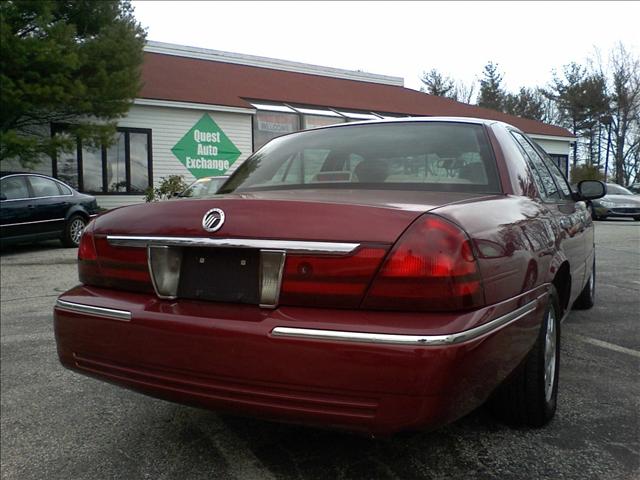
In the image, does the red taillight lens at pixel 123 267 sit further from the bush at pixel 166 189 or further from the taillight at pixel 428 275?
the bush at pixel 166 189

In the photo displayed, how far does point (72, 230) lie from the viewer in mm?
11008

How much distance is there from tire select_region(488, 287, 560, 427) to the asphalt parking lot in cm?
8

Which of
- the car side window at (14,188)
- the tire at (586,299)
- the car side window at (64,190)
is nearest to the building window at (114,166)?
the car side window at (64,190)

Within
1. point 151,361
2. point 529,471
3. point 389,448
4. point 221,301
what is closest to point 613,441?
point 529,471

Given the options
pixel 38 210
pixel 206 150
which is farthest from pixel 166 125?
pixel 38 210

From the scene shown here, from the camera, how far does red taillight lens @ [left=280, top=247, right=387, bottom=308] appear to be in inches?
75.2

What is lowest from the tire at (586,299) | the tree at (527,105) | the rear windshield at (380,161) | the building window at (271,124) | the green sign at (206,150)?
the tire at (586,299)

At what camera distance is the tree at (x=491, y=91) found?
52.0m

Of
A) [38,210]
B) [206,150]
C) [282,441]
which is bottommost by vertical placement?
[282,441]

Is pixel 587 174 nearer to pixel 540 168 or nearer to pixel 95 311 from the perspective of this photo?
pixel 540 168

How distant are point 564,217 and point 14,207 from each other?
931 cm

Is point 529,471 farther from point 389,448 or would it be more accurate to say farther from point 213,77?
point 213,77

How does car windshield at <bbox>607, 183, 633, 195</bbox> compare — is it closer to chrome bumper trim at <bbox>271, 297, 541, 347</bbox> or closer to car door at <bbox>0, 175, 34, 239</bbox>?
car door at <bbox>0, 175, 34, 239</bbox>

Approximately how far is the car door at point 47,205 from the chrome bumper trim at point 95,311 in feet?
28.7
